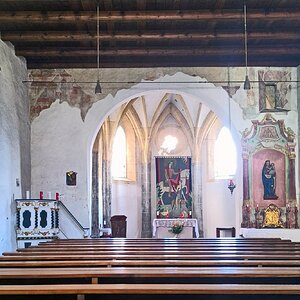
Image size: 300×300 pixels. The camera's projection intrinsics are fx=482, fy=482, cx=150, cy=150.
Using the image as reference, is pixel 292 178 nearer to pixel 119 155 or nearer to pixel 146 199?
pixel 146 199

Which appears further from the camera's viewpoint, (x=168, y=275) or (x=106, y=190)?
(x=106, y=190)

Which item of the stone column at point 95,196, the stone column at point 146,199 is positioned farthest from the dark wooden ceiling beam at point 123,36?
the stone column at point 146,199

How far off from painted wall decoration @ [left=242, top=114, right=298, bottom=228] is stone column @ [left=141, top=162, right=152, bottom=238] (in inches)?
292

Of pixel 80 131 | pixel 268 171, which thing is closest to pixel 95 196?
pixel 80 131

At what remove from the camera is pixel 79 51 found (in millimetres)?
11211

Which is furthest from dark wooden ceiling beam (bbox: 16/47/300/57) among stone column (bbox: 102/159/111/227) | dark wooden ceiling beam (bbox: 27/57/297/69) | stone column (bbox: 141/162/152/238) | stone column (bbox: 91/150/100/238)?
stone column (bbox: 141/162/152/238)

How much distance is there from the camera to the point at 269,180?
39.8ft

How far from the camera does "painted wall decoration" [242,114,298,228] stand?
12055 mm

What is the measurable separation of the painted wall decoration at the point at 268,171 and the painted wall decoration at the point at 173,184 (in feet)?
25.1

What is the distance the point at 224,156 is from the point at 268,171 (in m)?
6.55

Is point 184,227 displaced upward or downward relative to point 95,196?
downward

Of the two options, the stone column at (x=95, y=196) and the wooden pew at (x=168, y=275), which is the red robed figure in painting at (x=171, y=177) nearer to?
the stone column at (x=95, y=196)

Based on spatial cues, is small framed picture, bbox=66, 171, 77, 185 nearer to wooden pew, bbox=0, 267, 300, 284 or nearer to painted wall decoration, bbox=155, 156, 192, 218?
painted wall decoration, bbox=155, 156, 192, 218

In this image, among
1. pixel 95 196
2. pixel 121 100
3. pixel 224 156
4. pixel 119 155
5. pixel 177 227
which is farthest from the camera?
pixel 119 155
